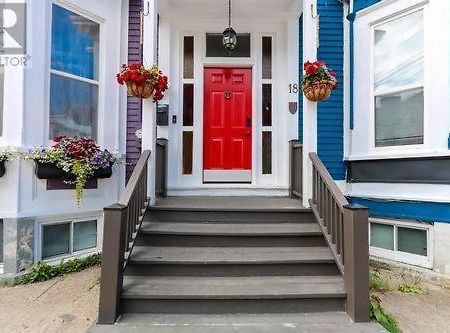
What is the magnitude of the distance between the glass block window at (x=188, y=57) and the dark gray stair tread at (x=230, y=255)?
2788 mm

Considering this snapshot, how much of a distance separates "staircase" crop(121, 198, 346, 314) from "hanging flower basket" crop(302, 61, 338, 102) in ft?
4.27

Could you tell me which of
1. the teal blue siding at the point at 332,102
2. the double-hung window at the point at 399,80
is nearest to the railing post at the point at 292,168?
the teal blue siding at the point at 332,102

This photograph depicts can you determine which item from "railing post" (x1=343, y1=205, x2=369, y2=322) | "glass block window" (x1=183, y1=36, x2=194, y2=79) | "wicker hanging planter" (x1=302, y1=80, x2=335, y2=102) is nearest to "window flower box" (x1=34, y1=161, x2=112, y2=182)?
"glass block window" (x1=183, y1=36, x2=194, y2=79)

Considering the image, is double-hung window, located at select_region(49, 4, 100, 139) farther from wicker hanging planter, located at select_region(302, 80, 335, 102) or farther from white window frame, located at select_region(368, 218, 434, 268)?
white window frame, located at select_region(368, 218, 434, 268)

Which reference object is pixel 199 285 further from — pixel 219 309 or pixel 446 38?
pixel 446 38

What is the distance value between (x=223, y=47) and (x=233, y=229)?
9.60ft

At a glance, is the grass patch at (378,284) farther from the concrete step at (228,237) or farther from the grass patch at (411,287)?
the concrete step at (228,237)

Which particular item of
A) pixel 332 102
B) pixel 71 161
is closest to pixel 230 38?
pixel 332 102

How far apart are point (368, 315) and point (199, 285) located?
1356 mm

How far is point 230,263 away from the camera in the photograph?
9.70ft

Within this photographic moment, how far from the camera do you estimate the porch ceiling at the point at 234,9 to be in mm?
4496

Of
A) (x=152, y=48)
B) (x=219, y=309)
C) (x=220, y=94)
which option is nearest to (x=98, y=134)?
(x=152, y=48)

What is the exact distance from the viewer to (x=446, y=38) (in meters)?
3.59

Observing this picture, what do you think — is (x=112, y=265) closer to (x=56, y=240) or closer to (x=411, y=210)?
(x=56, y=240)
